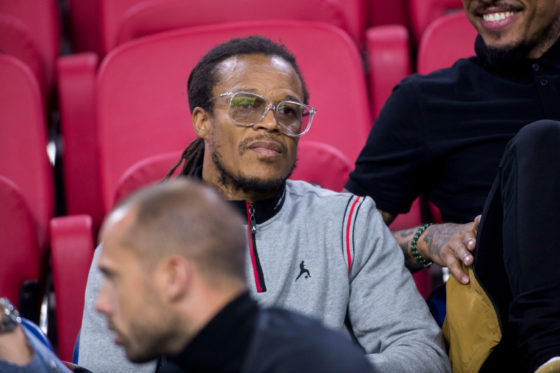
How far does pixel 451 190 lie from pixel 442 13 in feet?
1.49

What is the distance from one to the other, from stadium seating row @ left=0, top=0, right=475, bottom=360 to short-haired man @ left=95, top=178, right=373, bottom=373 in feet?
1.58

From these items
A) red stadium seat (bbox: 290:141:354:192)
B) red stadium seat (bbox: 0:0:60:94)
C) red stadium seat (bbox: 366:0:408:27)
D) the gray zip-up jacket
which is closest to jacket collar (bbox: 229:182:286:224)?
the gray zip-up jacket

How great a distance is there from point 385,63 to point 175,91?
0.31 meters

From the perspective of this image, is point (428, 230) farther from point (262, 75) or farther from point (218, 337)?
point (218, 337)

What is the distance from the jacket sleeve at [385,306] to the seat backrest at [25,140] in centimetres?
44

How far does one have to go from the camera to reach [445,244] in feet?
2.85

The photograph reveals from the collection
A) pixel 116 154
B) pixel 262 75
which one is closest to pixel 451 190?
pixel 262 75

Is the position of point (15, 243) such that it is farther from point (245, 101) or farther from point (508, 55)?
point (508, 55)

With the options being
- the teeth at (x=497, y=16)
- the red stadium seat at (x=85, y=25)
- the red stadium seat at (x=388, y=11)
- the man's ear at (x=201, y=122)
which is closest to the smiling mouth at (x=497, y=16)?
the teeth at (x=497, y=16)

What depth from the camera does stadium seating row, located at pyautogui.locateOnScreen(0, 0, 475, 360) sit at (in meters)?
1.09

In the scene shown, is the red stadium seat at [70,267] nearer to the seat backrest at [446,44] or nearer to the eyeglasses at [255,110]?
the eyeglasses at [255,110]

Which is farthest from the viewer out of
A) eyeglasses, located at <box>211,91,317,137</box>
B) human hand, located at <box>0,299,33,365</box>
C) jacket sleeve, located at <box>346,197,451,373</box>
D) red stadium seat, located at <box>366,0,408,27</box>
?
red stadium seat, located at <box>366,0,408,27</box>

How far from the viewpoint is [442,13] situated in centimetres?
137

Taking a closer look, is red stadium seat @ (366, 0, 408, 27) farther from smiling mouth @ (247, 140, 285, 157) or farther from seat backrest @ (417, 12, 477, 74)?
smiling mouth @ (247, 140, 285, 157)
